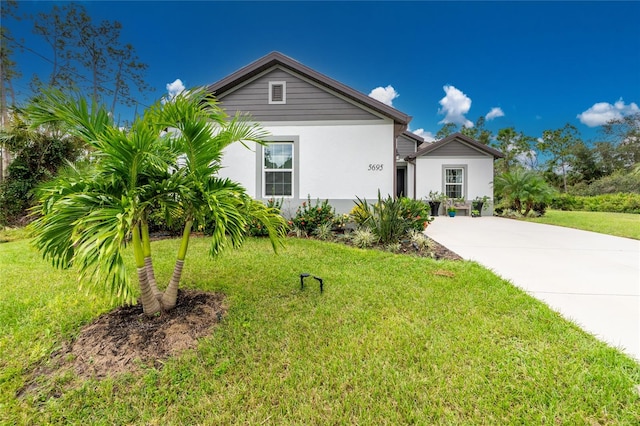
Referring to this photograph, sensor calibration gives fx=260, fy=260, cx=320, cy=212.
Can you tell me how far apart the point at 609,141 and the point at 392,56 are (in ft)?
86.7

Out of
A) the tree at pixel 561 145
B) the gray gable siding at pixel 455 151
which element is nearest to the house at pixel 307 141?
the gray gable siding at pixel 455 151

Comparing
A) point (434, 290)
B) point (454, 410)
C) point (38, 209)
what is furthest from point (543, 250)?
point (38, 209)

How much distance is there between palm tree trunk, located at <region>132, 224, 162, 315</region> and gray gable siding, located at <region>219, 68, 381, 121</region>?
6.41m

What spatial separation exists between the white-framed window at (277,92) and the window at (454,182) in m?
9.59

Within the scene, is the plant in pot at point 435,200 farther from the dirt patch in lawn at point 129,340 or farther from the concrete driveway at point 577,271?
the dirt patch in lawn at point 129,340

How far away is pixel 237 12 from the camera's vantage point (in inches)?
367

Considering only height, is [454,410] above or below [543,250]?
below

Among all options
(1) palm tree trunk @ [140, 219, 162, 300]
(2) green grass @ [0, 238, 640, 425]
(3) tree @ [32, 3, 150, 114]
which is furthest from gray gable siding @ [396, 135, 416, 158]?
(1) palm tree trunk @ [140, 219, 162, 300]

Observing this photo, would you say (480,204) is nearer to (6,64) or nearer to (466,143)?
(466,143)

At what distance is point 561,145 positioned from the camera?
1045 inches

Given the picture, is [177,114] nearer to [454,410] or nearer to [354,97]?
[454,410]

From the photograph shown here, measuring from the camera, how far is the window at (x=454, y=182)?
1356 cm

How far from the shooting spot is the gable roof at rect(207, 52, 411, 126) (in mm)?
7456

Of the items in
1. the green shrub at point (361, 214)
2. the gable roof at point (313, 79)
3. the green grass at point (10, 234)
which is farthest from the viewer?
the green grass at point (10, 234)
